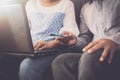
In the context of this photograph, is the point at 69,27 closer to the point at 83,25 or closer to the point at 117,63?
the point at 83,25

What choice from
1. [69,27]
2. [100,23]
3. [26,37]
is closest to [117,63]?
[26,37]

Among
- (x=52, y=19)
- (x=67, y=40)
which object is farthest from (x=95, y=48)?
(x=52, y=19)

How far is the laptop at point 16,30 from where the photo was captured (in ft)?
4.17

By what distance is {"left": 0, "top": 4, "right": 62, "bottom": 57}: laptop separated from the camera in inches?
50.1

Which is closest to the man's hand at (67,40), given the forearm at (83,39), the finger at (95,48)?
the forearm at (83,39)

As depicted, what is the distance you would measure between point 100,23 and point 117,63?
1.73 feet

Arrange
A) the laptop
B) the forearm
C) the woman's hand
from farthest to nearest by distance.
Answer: the forearm → the woman's hand → the laptop

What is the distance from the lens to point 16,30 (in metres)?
1.29

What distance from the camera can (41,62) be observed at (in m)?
1.49

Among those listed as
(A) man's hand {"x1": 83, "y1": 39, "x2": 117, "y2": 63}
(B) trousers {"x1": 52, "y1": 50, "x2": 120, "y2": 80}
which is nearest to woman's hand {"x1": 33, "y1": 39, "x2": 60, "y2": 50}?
(B) trousers {"x1": 52, "y1": 50, "x2": 120, "y2": 80}

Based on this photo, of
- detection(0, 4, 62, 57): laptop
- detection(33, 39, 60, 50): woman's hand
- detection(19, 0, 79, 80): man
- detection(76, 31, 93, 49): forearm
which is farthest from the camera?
detection(19, 0, 79, 80): man

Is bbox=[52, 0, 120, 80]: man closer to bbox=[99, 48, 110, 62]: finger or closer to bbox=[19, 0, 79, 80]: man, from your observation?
bbox=[99, 48, 110, 62]: finger

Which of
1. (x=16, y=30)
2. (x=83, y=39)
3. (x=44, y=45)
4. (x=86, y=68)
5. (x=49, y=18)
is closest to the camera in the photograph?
(x=86, y=68)

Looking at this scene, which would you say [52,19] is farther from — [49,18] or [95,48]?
[95,48]
